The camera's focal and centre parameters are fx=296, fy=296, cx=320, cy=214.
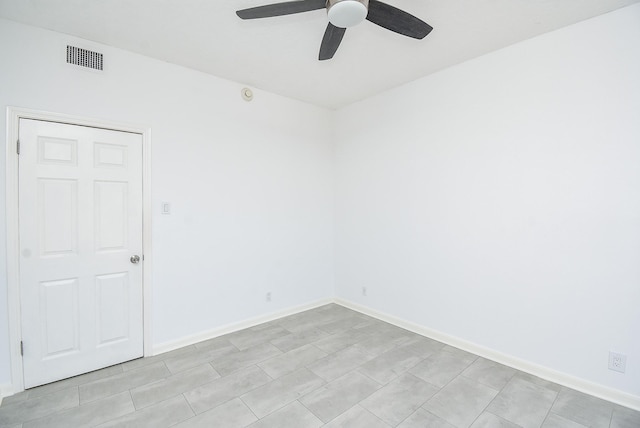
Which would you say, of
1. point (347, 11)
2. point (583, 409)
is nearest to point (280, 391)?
point (583, 409)

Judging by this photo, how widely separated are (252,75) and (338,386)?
3.13 m

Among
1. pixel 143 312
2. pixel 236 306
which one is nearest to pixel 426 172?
pixel 236 306

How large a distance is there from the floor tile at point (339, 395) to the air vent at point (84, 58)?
323 centimetres

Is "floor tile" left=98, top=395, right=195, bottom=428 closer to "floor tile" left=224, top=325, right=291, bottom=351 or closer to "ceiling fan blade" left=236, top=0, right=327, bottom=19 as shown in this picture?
"floor tile" left=224, top=325, right=291, bottom=351

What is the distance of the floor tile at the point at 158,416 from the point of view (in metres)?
1.95

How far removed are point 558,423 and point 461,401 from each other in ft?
1.92

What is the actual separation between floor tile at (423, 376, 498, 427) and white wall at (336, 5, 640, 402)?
24.5 inches

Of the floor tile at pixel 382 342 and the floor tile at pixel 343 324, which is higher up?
the floor tile at pixel 343 324

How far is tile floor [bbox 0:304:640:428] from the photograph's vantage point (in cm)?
200

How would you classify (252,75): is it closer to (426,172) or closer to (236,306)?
(426,172)

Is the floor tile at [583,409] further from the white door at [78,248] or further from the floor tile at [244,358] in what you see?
the white door at [78,248]

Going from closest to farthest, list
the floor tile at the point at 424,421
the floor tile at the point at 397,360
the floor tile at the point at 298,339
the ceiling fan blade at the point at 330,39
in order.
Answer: the ceiling fan blade at the point at 330,39 → the floor tile at the point at 424,421 → the floor tile at the point at 397,360 → the floor tile at the point at 298,339

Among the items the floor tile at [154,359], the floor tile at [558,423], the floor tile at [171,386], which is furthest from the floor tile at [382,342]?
the floor tile at [154,359]

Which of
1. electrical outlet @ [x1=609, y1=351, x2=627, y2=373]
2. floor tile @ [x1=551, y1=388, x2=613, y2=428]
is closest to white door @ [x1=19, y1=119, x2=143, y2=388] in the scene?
floor tile @ [x1=551, y1=388, x2=613, y2=428]
